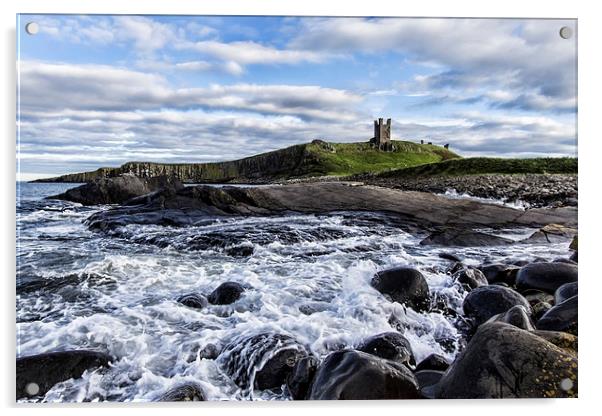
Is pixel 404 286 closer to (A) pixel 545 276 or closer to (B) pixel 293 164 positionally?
(A) pixel 545 276

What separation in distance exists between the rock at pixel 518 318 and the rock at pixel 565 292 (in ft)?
1.97

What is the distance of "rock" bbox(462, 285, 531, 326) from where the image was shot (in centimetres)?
512

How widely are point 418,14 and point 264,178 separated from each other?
2867 mm

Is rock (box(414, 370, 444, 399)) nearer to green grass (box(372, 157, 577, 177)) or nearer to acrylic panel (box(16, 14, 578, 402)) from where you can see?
acrylic panel (box(16, 14, 578, 402))

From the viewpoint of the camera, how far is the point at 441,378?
14.3 feet

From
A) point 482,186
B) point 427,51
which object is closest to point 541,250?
point 482,186

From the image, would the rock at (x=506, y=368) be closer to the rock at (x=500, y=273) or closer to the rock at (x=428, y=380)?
the rock at (x=428, y=380)

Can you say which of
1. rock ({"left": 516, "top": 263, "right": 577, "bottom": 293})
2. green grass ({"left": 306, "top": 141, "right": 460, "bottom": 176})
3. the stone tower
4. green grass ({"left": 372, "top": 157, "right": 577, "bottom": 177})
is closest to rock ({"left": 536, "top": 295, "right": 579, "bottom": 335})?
rock ({"left": 516, "top": 263, "right": 577, "bottom": 293})

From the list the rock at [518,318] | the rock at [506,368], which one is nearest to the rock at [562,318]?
the rock at [518,318]

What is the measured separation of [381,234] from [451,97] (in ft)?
6.59

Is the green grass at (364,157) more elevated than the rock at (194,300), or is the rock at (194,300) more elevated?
the green grass at (364,157)

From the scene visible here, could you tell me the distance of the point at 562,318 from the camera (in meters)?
4.82

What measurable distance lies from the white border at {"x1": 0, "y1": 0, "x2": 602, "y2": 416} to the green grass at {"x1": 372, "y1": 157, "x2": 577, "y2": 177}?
22 cm

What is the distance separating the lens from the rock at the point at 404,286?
530 centimetres
